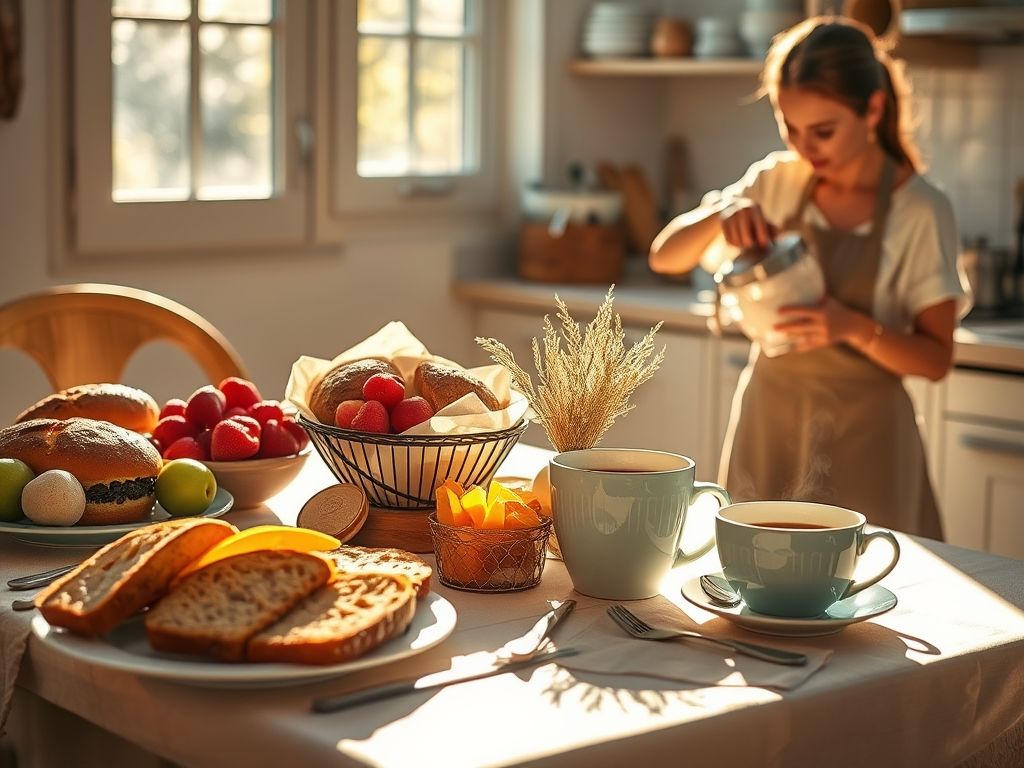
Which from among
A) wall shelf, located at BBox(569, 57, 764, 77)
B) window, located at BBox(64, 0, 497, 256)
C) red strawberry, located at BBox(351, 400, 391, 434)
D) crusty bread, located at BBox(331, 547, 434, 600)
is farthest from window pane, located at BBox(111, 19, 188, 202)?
crusty bread, located at BBox(331, 547, 434, 600)

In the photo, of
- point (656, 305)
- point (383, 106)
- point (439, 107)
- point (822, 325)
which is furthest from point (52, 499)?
point (439, 107)

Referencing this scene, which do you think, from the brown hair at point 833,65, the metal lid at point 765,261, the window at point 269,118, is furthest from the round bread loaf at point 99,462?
the window at point 269,118

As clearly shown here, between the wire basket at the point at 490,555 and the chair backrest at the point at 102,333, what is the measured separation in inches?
37.8

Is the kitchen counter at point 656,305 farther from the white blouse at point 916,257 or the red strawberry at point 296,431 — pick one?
the red strawberry at point 296,431

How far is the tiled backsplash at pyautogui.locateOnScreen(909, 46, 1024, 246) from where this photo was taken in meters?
3.15

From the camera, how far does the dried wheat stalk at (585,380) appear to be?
53.3 inches

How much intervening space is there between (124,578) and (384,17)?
257 centimetres

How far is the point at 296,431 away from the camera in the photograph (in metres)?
1.57

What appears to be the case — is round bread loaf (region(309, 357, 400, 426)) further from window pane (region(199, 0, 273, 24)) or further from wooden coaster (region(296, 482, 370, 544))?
window pane (region(199, 0, 273, 24))

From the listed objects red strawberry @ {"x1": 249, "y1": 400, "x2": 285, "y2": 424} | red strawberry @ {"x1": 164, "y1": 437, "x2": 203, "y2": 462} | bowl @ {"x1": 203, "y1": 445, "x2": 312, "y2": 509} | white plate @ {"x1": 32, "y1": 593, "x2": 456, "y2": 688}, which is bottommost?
white plate @ {"x1": 32, "y1": 593, "x2": 456, "y2": 688}

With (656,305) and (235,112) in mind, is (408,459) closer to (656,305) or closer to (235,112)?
(656,305)

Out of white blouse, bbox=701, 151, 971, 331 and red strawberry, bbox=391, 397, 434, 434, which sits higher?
white blouse, bbox=701, 151, 971, 331

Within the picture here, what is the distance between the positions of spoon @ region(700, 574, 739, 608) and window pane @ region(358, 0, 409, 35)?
2404 millimetres

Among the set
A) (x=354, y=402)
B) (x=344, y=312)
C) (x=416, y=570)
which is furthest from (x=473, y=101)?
(x=416, y=570)
